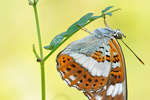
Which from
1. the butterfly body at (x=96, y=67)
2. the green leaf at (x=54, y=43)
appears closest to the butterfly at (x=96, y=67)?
the butterfly body at (x=96, y=67)

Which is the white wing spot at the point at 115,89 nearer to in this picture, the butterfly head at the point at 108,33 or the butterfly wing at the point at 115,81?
the butterfly wing at the point at 115,81

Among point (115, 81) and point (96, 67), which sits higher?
point (96, 67)

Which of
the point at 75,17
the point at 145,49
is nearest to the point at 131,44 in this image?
the point at 145,49

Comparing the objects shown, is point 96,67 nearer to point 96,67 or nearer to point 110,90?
point 96,67

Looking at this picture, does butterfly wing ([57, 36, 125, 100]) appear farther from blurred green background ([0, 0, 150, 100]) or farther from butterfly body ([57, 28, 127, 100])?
blurred green background ([0, 0, 150, 100])

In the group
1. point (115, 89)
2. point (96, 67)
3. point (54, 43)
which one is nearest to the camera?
point (54, 43)

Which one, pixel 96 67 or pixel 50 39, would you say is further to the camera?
pixel 50 39

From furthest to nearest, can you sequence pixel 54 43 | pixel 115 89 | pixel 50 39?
pixel 50 39, pixel 115 89, pixel 54 43

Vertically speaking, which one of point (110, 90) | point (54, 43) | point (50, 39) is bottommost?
point (110, 90)

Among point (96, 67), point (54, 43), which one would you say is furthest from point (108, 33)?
point (54, 43)
